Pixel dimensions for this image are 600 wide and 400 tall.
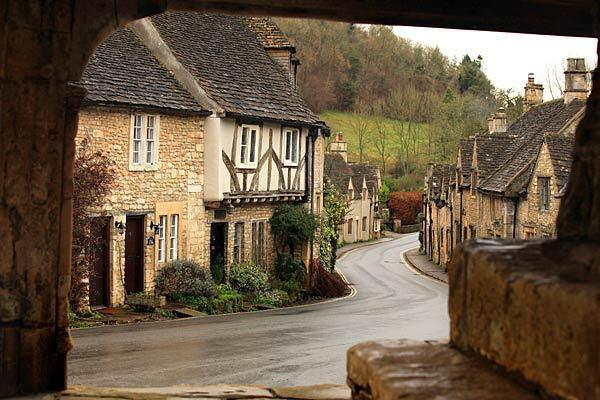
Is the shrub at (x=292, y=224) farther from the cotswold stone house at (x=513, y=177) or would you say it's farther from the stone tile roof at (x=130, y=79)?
the cotswold stone house at (x=513, y=177)

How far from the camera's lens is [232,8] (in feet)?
24.2

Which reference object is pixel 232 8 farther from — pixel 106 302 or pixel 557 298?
pixel 106 302

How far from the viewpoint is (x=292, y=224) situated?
29234 mm

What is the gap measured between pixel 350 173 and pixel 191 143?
43868 millimetres

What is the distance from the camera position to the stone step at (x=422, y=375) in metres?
3.46

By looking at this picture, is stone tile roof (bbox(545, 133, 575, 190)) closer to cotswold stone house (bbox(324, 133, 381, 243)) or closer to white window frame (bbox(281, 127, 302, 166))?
white window frame (bbox(281, 127, 302, 166))

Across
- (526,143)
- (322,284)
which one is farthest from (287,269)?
(526,143)

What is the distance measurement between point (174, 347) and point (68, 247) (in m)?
8.63

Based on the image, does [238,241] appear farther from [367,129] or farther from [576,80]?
[367,129]

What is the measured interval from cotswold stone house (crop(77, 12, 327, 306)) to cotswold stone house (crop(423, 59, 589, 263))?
754 centimetres

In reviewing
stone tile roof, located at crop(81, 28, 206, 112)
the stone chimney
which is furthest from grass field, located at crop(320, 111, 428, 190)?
stone tile roof, located at crop(81, 28, 206, 112)

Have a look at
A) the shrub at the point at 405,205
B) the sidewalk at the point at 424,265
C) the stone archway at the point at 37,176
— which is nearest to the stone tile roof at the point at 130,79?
the stone archway at the point at 37,176

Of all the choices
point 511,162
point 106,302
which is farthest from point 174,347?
point 511,162

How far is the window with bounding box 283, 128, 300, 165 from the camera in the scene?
29844mm
